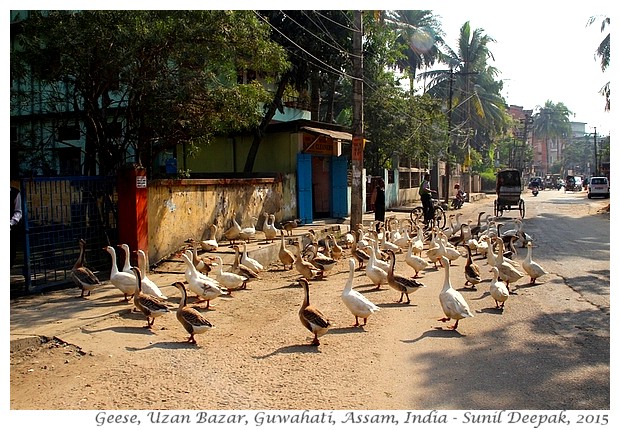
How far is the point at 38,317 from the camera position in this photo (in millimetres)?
6992

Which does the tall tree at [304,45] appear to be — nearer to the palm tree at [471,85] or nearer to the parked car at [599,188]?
the palm tree at [471,85]

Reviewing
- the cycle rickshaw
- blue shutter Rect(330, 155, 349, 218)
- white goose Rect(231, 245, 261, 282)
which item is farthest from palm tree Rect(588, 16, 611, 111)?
white goose Rect(231, 245, 261, 282)

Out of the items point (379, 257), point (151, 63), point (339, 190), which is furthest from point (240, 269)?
point (339, 190)

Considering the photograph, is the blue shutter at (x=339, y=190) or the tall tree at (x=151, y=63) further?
the blue shutter at (x=339, y=190)

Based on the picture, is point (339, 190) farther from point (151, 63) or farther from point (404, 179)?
point (404, 179)

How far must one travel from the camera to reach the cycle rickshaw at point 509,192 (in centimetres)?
2376

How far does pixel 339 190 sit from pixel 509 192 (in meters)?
8.50

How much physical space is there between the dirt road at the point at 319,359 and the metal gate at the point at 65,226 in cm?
86

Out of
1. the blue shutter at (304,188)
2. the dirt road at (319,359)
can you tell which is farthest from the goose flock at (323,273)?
the blue shutter at (304,188)

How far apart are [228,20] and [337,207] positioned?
11717 mm

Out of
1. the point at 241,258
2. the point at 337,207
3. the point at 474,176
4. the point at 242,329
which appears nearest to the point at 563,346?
the point at 242,329

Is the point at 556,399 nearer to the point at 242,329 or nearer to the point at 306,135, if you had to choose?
the point at 242,329

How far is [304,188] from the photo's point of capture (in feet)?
59.2

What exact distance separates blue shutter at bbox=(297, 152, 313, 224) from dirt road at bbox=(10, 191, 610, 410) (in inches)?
379
